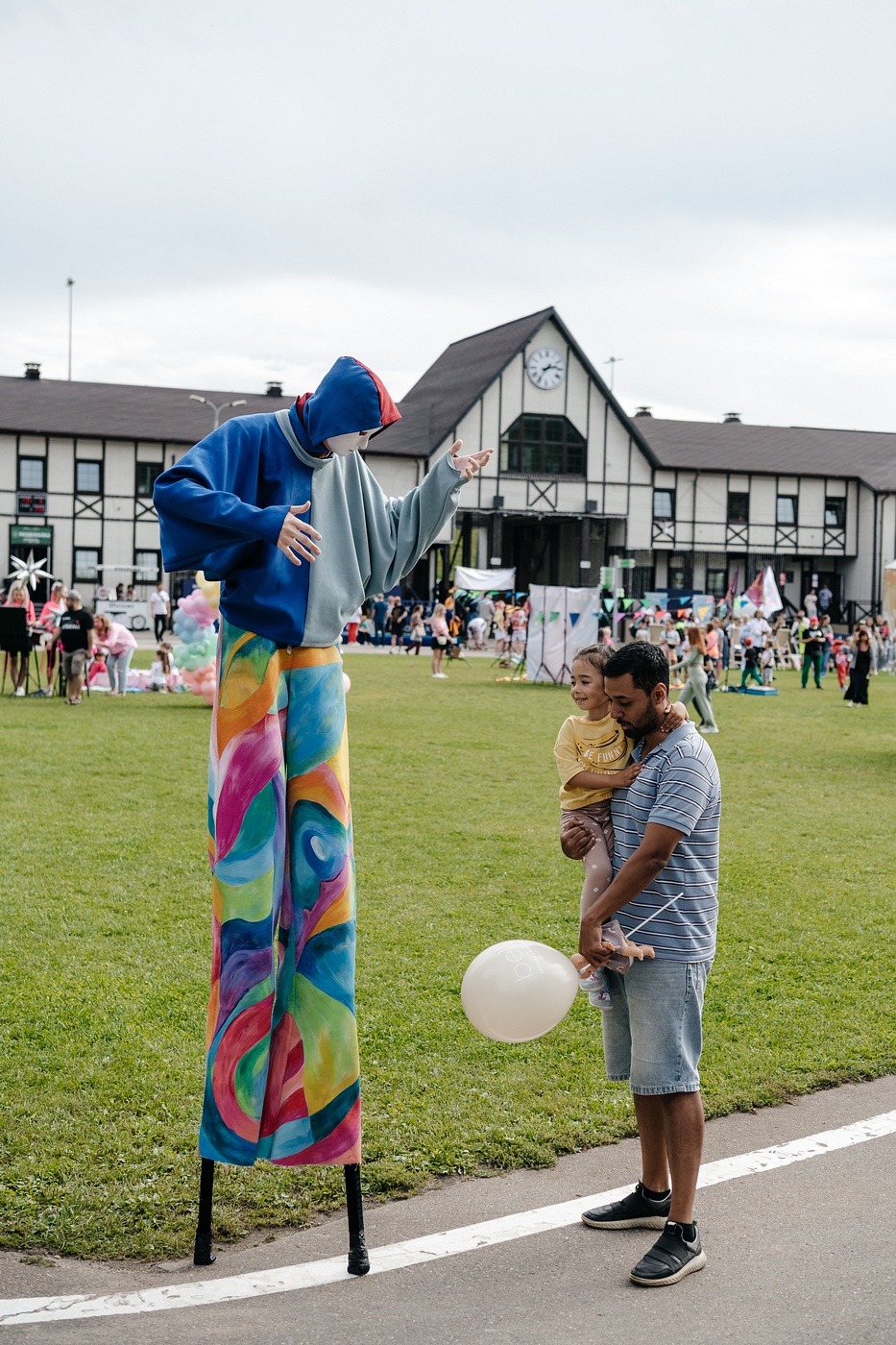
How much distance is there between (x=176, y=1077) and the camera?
17.7ft

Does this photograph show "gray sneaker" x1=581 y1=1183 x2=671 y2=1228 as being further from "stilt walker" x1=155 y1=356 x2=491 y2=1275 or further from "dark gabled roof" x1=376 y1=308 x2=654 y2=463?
"dark gabled roof" x1=376 y1=308 x2=654 y2=463

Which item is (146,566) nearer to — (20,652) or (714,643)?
(714,643)

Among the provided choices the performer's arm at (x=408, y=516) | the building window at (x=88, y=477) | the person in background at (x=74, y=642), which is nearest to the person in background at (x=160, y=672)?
the person in background at (x=74, y=642)

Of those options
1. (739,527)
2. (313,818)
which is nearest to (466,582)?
(739,527)

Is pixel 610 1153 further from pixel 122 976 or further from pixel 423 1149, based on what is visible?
pixel 122 976

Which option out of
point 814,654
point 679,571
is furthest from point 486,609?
point 814,654

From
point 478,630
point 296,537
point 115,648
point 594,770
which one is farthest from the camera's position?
point 478,630

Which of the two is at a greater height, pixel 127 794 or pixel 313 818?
pixel 313 818

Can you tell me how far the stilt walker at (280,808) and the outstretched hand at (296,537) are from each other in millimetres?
59

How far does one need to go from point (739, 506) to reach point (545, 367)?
10857 mm

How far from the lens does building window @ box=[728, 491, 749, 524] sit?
5459cm

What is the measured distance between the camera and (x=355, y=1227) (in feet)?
12.9

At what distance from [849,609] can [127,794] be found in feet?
153

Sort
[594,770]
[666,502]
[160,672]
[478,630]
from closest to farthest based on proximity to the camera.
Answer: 1. [594,770]
2. [160,672]
3. [478,630]
4. [666,502]
